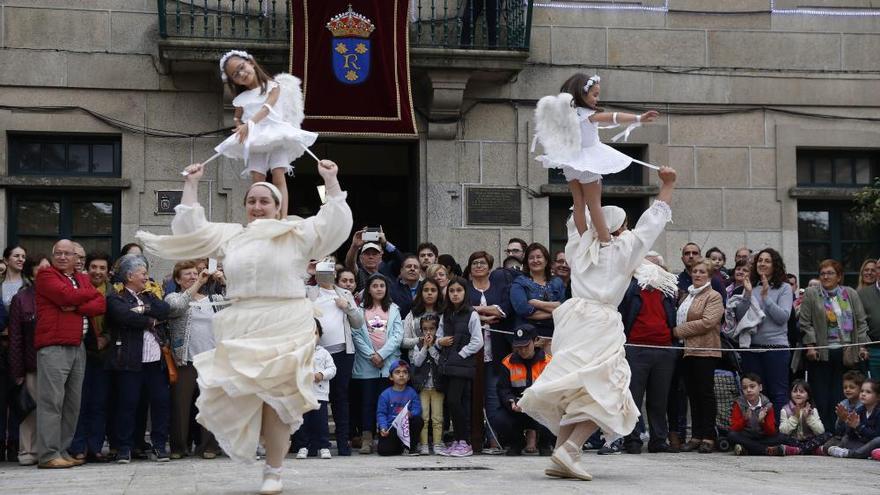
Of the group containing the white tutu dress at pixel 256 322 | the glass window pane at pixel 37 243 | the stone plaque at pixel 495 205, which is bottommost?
the white tutu dress at pixel 256 322

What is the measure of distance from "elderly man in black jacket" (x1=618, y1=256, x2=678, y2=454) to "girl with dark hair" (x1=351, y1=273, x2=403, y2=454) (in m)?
2.25

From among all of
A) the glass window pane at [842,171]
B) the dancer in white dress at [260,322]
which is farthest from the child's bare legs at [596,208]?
the glass window pane at [842,171]

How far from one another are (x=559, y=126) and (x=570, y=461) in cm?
234

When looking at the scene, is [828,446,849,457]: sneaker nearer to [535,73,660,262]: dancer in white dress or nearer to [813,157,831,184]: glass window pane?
[535,73,660,262]: dancer in white dress

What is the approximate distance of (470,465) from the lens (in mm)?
10875

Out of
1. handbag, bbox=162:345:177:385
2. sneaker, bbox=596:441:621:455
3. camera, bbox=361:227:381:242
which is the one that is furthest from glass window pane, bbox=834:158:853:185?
handbag, bbox=162:345:177:385

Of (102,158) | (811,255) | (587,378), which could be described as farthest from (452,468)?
(811,255)

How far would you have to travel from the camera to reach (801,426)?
1298 cm

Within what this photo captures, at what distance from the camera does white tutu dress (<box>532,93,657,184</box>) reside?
371 inches

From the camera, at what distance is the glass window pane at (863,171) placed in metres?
17.5

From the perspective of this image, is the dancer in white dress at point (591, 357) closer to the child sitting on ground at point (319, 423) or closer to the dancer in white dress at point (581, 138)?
the dancer in white dress at point (581, 138)

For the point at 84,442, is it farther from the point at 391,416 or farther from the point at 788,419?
the point at 788,419

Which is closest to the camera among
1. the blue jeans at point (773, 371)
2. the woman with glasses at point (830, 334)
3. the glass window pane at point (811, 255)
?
the blue jeans at point (773, 371)

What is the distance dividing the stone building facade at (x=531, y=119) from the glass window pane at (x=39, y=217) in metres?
0.02
